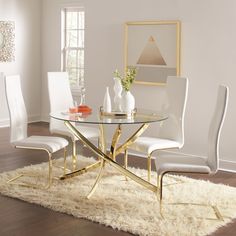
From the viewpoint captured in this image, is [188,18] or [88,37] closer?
[188,18]

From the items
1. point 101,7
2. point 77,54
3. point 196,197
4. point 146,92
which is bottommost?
point 196,197

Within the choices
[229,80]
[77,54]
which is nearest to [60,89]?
[229,80]

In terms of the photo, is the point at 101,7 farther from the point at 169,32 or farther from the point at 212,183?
the point at 212,183

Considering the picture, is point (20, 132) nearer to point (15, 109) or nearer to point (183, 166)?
point (15, 109)

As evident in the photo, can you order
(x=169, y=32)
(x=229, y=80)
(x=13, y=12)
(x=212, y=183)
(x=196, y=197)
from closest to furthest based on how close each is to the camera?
(x=196, y=197) → (x=212, y=183) → (x=229, y=80) → (x=169, y=32) → (x=13, y=12)

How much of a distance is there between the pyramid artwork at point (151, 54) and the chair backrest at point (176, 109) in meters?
1.18

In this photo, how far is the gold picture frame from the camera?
20.5 feet

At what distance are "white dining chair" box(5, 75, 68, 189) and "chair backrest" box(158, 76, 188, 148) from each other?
3.77 ft

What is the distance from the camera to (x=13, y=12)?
8.42 m

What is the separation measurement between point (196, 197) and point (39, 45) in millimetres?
5314

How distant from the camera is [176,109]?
17.2 feet

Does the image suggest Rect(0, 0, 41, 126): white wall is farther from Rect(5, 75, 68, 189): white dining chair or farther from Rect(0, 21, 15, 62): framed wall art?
Rect(5, 75, 68, 189): white dining chair

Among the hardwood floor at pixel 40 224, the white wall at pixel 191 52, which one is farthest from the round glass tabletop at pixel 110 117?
the white wall at pixel 191 52

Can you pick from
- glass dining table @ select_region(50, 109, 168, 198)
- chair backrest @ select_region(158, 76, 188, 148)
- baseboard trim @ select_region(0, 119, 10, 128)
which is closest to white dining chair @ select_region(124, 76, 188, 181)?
chair backrest @ select_region(158, 76, 188, 148)
